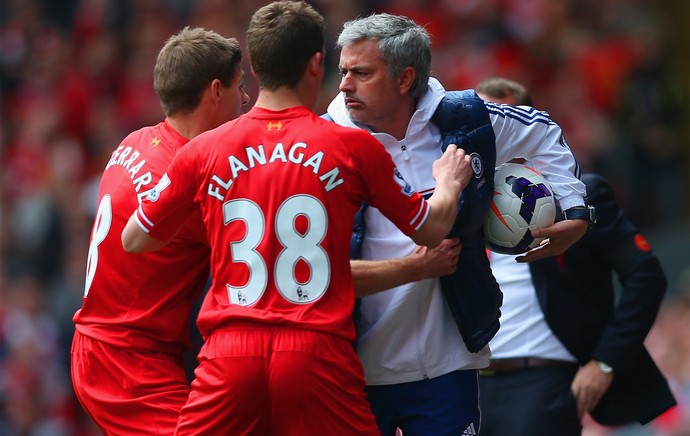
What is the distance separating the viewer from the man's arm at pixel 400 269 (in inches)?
189

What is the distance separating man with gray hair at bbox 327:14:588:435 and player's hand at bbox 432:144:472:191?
0.20 meters

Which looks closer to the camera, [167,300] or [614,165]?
[167,300]

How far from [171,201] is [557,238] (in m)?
1.67

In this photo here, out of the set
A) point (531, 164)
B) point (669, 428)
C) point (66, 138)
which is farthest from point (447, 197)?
point (66, 138)

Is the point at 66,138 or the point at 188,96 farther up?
the point at 188,96

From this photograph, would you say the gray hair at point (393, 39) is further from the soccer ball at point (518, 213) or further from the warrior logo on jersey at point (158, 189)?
the warrior logo on jersey at point (158, 189)

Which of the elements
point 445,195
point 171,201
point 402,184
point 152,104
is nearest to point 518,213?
point 445,195

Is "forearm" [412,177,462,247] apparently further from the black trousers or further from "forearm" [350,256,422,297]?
the black trousers

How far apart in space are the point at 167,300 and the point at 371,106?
112 cm

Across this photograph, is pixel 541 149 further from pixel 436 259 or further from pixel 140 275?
pixel 140 275

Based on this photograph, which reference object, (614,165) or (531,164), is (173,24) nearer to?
(614,165)

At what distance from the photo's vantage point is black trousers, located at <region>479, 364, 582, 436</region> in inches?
231

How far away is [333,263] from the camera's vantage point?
14.4 feet

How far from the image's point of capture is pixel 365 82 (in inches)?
193
